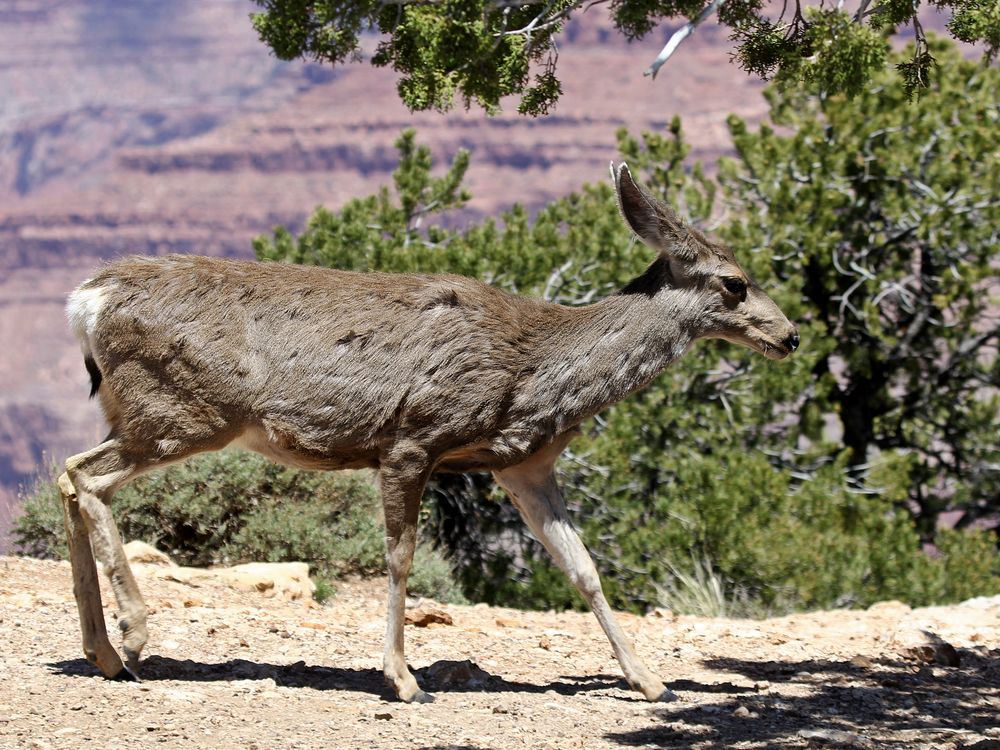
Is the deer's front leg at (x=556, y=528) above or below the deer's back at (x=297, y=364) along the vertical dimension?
below

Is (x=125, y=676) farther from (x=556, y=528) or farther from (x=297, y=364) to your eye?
(x=556, y=528)

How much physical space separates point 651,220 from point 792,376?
13642 mm

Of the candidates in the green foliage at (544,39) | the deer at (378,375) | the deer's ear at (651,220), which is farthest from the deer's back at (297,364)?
the green foliage at (544,39)

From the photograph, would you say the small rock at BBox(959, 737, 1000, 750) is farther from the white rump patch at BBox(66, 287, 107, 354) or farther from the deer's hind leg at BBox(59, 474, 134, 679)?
the white rump patch at BBox(66, 287, 107, 354)

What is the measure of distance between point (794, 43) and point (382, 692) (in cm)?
411

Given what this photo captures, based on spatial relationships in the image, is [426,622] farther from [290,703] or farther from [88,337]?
[88,337]

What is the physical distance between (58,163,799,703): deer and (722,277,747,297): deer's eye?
1 centimetres

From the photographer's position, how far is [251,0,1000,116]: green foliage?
24.1 ft

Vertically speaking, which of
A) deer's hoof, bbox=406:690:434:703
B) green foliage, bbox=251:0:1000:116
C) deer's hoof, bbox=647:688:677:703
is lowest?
deer's hoof, bbox=647:688:677:703

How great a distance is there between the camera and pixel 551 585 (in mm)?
18797

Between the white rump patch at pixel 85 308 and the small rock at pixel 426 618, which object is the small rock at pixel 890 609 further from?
the white rump patch at pixel 85 308

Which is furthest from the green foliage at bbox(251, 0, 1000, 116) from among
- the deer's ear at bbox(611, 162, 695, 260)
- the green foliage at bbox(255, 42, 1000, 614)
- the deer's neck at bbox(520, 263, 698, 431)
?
the green foliage at bbox(255, 42, 1000, 614)

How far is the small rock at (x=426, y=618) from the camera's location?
8.93m

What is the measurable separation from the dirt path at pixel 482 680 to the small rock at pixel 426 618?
93 mm
